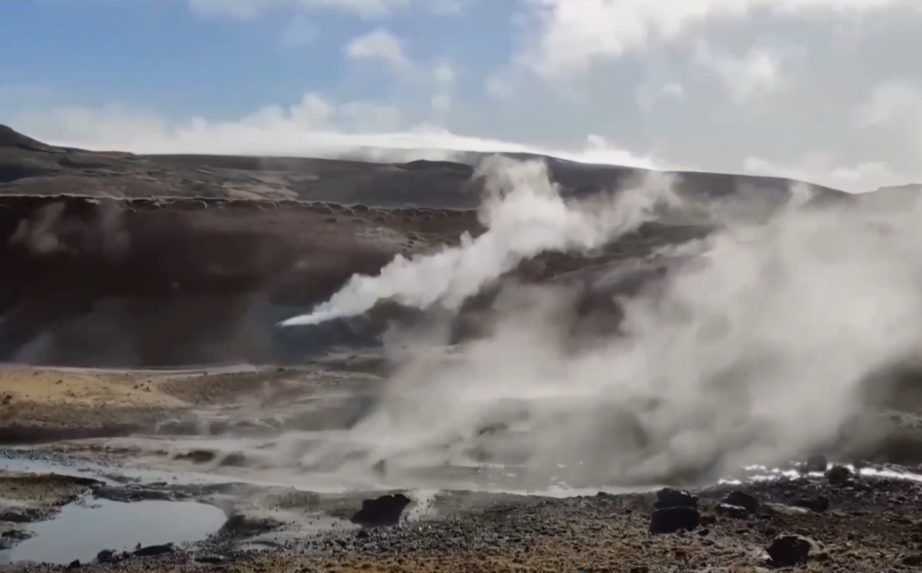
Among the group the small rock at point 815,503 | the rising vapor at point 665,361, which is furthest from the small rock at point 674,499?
the rising vapor at point 665,361

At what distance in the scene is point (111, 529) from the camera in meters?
21.6

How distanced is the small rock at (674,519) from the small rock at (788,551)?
7.18ft

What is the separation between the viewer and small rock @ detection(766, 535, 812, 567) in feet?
55.5

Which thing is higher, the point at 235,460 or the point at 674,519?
the point at 674,519

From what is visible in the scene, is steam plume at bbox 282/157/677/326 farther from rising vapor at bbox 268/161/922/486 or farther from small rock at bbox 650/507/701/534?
small rock at bbox 650/507/701/534

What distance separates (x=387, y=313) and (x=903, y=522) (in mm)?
30946

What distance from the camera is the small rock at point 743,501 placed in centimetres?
2053

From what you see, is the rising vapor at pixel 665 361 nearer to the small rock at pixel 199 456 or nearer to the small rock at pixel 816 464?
the small rock at pixel 816 464

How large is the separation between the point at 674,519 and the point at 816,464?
20.1 feet

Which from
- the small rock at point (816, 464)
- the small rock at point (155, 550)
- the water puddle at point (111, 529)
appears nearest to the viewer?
the small rock at point (155, 550)

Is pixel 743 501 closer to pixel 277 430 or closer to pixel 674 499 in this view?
pixel 674 499

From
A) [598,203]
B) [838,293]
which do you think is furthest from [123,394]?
[598,203]

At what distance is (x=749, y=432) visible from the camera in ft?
88.7

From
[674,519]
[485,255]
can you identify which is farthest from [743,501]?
[485,255]
